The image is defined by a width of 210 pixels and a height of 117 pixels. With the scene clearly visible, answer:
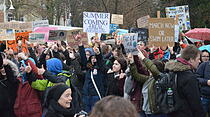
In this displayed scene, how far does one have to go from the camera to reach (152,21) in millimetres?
7402

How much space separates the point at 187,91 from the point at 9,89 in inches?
115

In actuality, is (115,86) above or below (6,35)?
below

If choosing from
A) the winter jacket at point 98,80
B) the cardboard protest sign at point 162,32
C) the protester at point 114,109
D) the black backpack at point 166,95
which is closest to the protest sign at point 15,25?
the winter jacket at point 98,80

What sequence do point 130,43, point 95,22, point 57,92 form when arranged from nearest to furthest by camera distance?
point 57,92, point 130,43, point 95,22

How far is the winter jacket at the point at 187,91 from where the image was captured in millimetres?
4645

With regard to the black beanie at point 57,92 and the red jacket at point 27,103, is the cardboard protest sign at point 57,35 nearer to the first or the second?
the red jacket at point 27,103

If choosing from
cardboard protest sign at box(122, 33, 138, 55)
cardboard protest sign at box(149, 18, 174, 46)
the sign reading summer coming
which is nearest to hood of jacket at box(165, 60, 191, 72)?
cardboard protest sign at box(122, 33, 138, 55)

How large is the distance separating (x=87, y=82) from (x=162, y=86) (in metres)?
2.49

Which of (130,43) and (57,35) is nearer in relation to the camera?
(130,43)

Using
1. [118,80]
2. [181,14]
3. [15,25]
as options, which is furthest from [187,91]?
[181,14]

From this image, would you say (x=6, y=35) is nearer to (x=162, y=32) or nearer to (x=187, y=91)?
(x=162, y=32)

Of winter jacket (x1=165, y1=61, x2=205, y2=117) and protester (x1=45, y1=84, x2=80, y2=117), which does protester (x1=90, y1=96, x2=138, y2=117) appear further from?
winter jacket (x1=165, y1=61, x2=205, y2=117)

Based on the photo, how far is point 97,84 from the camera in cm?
703

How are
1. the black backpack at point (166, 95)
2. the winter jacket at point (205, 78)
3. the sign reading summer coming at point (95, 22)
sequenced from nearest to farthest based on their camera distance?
1. the black backpack at point (166, 95)
2. the winter jacket at point (205, 78)
3. the sign reading summer coming at point (95, 22)
